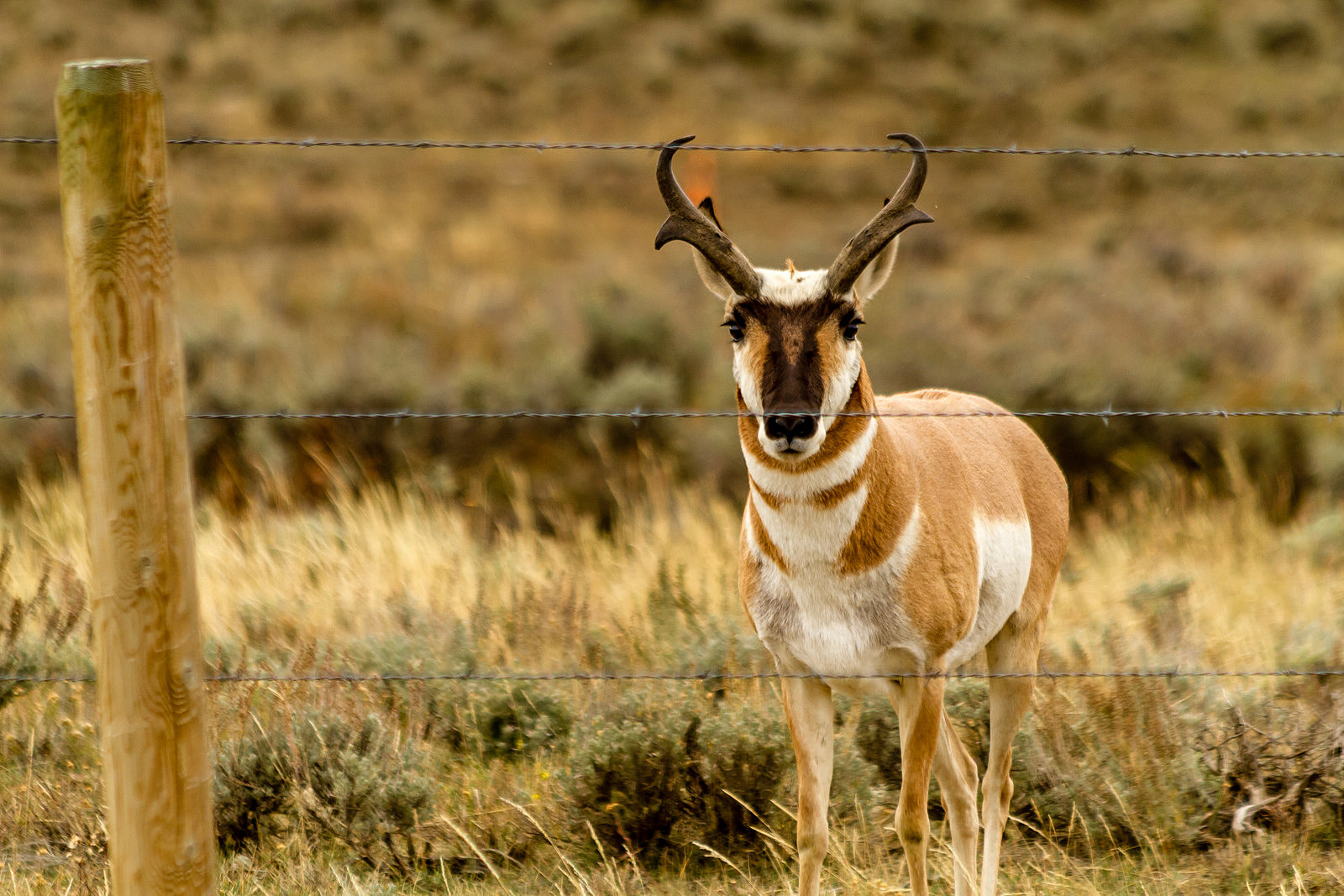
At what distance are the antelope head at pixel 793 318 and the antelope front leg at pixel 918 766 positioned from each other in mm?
836

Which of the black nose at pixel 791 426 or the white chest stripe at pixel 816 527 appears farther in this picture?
A: the white chest stripe at pixel 816 527

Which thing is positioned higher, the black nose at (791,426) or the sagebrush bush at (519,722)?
the black nose at (791,426)

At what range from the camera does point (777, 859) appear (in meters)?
4.44

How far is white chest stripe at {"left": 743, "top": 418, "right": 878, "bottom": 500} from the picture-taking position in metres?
3.72

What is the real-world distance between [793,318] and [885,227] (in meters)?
0.35

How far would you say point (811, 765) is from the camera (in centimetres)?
398

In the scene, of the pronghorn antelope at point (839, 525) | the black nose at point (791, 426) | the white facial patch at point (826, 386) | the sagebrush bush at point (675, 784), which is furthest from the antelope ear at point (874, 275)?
Result: the sagebrush bush at point (675, 784)

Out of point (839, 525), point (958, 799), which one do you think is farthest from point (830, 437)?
point (958, 799)

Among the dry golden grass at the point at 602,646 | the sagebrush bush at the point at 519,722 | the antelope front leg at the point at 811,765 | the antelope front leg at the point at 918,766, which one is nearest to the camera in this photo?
the antelope front leg at the point at 918,766

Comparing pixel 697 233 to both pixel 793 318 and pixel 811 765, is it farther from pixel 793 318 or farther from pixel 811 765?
pixel 811 765

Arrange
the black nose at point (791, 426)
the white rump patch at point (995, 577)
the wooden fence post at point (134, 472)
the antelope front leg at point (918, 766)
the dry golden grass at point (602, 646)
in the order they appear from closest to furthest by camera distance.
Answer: the wooden fence post at point (134, 472)
the black nose at point (791, 426)
the antelope front leg at point (918, 766)
the white rump patch at point (995, 577)
the dry golden grass at point (602, 646)

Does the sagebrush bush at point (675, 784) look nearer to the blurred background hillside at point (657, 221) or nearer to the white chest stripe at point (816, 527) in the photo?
the white chest stripe at point (816, 527)

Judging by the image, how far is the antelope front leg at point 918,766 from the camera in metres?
3.86

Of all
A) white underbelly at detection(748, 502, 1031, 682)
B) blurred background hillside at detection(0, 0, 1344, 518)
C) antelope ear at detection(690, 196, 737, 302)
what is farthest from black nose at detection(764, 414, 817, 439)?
blurred background hillside at detection(0, 0, 1344, 518)
